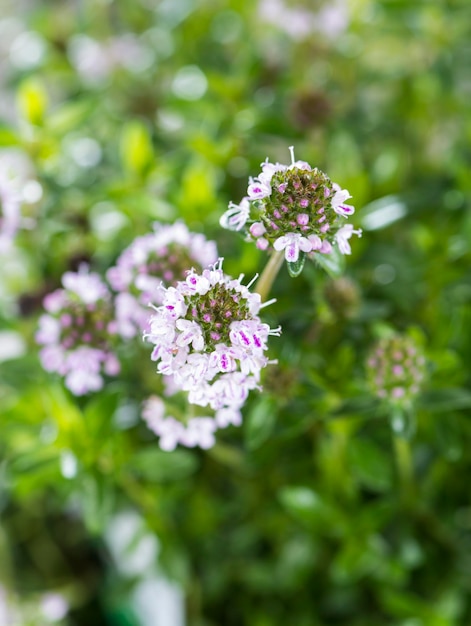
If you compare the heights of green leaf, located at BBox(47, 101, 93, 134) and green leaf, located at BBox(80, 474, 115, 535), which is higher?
green leaf, located at BBox(47, 101, 93, 134)

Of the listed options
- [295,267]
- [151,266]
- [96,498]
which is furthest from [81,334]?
[295,267]

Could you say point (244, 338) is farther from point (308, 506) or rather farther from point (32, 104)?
point (32, 104)

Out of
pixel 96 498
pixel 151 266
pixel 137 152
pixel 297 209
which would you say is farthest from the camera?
pixel 137 152

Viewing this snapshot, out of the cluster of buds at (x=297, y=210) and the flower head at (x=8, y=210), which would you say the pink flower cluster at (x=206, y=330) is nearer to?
the cluster of buds at (x=297, y=210)

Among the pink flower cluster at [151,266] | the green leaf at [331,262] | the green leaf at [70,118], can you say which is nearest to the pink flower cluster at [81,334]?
the pink flower cluster at [151,266]

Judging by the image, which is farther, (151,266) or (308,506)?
(308,506)

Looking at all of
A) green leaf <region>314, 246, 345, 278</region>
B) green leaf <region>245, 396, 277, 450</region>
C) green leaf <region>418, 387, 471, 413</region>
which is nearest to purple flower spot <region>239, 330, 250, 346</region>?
green leaf <region>314, 246, 345, 278</region>

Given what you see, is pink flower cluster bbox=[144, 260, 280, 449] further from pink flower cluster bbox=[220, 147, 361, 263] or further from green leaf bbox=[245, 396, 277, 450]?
green leaf bbox=[245, 396, 277, 450]
